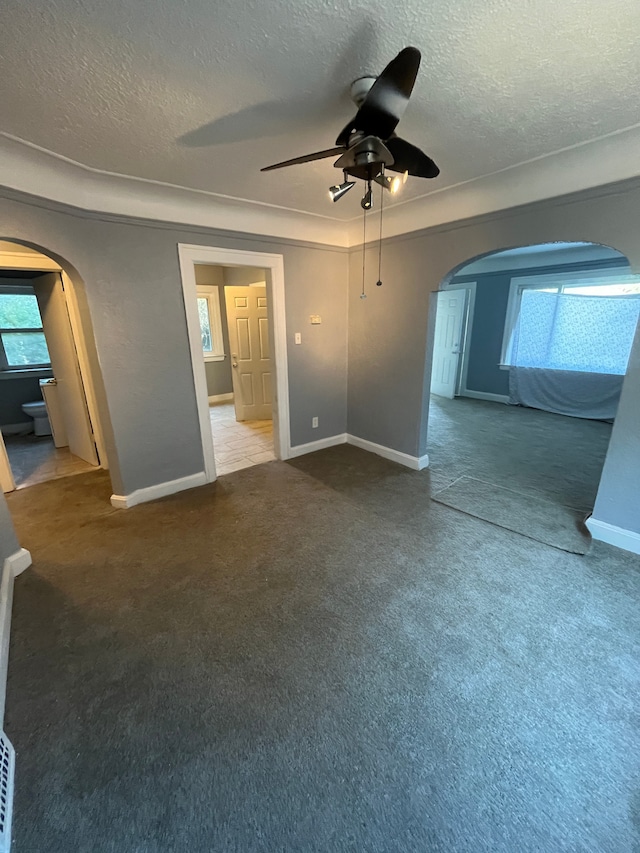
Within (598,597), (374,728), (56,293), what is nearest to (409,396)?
(598,597)

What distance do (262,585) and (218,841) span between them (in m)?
1.08

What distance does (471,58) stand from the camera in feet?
4.35

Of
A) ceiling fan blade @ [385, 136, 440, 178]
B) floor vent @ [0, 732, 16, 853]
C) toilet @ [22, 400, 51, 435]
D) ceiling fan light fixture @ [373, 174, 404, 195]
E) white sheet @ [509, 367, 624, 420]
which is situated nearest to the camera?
floor vent @ [0, 732, 16, 853]

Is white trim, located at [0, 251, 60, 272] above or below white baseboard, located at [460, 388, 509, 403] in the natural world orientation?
above

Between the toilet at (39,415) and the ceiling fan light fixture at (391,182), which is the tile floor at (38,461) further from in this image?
the ceiling fan light fixture at (391,182)

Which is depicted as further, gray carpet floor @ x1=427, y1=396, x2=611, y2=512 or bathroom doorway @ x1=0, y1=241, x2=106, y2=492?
bathroom doorway @ x1=0, y1=241, x2=106, y2=492

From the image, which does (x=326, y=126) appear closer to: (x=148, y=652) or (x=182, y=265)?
(x=182, y=265)

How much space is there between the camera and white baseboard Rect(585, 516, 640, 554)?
2289 millimetres

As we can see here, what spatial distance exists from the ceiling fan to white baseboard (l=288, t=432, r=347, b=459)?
2675 millimetres

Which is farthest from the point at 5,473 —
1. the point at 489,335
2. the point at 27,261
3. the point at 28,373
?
the point at 489,335

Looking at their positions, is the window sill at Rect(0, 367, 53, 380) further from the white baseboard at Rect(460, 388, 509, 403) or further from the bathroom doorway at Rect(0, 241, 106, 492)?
the white baseboard at Rect(460, 388, 509, 403)

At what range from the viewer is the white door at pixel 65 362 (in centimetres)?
357

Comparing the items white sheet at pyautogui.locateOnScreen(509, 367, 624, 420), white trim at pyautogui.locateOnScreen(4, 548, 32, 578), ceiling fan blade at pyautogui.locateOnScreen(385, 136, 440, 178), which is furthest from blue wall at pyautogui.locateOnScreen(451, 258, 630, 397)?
white trim at pyautogui.locateOnScreen(4, 548, 32, 578)

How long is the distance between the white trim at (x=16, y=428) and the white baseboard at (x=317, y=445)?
3955 mm
